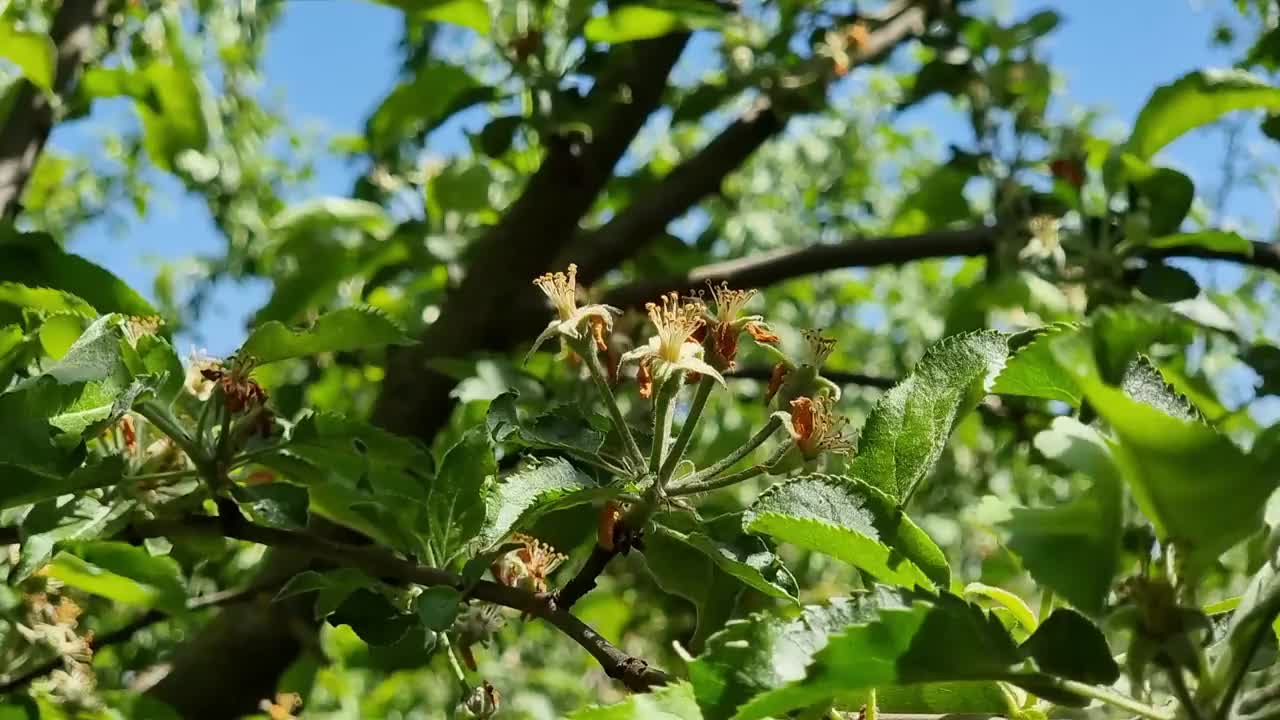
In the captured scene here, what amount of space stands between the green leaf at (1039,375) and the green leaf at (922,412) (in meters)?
0.05

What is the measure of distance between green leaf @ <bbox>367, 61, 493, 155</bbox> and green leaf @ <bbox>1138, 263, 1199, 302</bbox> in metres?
1.03

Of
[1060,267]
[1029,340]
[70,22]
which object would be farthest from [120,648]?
[1029,340]

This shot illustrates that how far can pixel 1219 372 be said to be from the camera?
422 centimetres

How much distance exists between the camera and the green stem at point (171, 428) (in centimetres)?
94

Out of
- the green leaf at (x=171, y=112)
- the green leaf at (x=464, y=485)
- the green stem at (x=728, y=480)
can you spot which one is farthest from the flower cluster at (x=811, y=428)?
the green leaf at (x=171, y=112)

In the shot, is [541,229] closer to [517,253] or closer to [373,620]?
[517,253]

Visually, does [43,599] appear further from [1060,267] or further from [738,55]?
[738,55]

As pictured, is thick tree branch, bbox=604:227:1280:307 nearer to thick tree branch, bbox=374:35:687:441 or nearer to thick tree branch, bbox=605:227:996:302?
thick tree branch, bbox=605:227:996:302

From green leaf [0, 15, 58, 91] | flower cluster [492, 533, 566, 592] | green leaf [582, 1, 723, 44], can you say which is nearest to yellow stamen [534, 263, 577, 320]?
flower cluster [492, 533, 566, 592]

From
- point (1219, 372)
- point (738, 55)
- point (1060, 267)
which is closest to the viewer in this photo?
point (1060, 267)

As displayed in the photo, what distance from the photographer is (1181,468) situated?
524mm

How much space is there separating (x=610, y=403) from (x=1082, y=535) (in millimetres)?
377

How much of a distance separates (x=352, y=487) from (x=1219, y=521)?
24.8 inches

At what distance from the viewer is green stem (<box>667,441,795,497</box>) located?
2.77 ft
